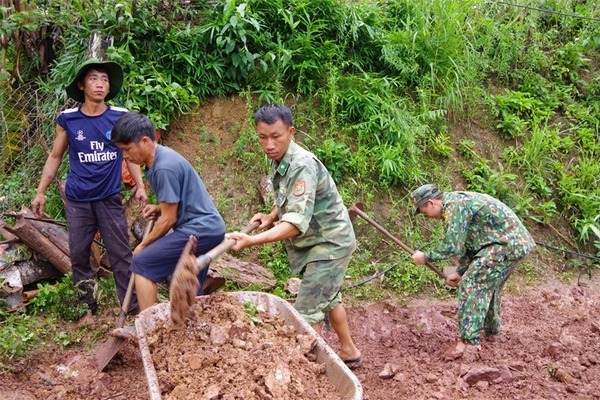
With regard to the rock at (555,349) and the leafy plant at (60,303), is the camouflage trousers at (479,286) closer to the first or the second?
the rock at (555,349)

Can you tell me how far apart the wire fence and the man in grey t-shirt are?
2688 mm

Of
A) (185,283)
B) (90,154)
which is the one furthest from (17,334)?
(185,283)

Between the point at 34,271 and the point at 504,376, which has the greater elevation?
the point at 34,271

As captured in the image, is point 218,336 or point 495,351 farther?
point 495,351

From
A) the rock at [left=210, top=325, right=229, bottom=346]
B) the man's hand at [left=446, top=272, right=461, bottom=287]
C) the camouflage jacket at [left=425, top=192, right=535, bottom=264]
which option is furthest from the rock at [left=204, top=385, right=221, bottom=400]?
the man's hand at [left=446, top=272, right=461, bottom=287]

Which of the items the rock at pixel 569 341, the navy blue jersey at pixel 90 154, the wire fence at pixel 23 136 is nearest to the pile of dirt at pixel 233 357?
the navy blue jersey at pixel 90 154

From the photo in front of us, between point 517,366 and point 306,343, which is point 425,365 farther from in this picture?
point 306,343

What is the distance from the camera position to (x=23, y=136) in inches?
263

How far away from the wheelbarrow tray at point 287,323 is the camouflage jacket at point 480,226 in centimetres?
149

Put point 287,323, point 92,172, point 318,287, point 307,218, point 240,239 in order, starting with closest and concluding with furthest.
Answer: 1. point 240,239
2. point 287,323
3. point 307,218
4. point 318,287
5. point 92,172

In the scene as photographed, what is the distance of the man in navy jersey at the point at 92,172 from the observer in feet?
Answer: 15.5

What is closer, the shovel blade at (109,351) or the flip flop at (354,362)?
the shovel blade at (109,351)

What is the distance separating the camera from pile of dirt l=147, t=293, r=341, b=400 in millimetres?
2973

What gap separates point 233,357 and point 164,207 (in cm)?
125
